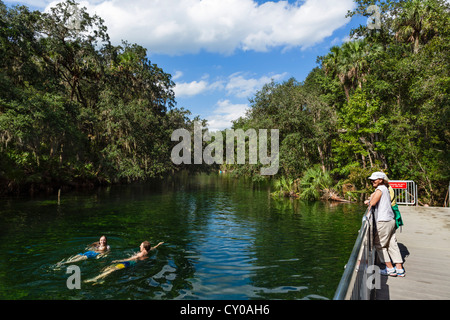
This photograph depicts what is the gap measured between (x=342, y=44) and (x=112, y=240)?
29715mm

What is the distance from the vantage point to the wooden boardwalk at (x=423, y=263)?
512cm

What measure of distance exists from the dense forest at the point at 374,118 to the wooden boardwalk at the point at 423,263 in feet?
35.7

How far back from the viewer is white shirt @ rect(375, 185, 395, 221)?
6180mm

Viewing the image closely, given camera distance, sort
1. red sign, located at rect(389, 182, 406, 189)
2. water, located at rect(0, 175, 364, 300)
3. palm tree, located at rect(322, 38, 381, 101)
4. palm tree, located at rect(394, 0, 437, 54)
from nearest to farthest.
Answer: water, located at rect(0, 175, 364, 300)
red sign, located at rect(389, 182, 406, 189)
palm tree, located at rect(394, 0, 437, 54)
palm tree, located at rect(322, 38, 381, 101)

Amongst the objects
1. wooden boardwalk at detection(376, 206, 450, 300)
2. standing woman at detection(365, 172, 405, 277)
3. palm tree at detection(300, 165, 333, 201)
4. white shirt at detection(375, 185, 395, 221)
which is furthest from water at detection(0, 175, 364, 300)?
palm tree at detection(300, 165, 333, 201)

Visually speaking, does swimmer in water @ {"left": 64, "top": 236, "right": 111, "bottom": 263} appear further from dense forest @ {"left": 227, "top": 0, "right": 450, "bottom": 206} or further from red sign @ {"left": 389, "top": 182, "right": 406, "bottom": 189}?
dense forest @ {"left": 227, "top": 0, "right": 450, "bottom": 206}

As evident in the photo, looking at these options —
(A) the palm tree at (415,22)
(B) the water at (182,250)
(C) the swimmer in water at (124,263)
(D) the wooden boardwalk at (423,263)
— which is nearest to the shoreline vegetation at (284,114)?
(A) the palm tree at (415,22)

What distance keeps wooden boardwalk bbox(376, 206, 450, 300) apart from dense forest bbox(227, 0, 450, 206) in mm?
10876

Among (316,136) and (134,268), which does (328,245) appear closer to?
(134,268)

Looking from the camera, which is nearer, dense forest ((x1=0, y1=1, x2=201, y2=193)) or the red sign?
the red sign

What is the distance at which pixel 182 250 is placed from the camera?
11.1m

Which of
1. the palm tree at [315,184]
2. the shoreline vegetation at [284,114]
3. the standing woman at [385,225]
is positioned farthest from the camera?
the palm tree at [315,184]

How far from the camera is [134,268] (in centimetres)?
891

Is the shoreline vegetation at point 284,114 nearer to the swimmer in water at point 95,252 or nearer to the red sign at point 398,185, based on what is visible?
the red sign at point 398,185
